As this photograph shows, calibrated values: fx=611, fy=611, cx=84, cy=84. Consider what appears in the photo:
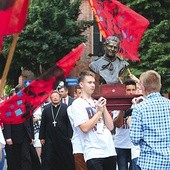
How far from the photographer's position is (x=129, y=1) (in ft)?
75.2

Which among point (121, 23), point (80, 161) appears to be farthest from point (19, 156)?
point (80, 161)

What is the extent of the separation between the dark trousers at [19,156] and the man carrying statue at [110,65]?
12.0ft

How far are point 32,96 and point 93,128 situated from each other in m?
1.10

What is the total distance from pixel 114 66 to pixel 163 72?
12862 millimetres

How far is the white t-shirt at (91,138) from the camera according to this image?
7691mm

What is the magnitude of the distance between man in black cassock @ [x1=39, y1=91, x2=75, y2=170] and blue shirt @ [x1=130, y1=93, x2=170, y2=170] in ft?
16.2

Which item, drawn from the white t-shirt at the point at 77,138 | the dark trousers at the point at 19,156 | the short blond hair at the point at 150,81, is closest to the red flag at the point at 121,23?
the white t-shirt at the point at 77,138

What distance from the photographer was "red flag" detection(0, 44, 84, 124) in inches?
274

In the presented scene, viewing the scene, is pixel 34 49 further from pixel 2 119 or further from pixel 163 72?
pixel 2 119

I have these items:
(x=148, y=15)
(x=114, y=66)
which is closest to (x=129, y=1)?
(x=148, y=15)

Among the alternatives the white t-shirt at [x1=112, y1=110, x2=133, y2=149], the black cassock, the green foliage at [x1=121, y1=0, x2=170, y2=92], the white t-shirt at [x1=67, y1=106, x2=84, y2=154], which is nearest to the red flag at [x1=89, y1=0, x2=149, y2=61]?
the white t-shirt at [x1=112, y1=110, x2=133, y2=149]

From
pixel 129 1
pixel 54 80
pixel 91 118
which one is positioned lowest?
pixel 91 118

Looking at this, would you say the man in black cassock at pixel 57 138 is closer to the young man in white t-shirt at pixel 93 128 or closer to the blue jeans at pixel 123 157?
the blue jeans at pixel 123 157

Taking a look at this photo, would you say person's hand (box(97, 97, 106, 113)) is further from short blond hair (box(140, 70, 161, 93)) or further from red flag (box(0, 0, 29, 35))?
red flag (box(0, 0, 29, 35))
